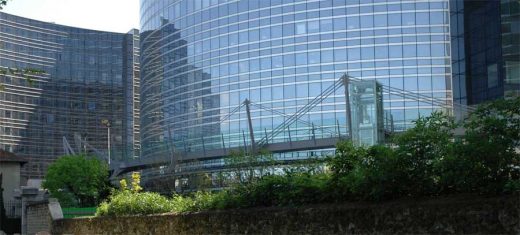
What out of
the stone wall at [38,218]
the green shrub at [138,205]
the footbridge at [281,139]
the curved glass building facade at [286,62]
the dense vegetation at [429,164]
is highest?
the curved glass building facade at [286,62]

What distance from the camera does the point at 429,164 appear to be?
1052 cm

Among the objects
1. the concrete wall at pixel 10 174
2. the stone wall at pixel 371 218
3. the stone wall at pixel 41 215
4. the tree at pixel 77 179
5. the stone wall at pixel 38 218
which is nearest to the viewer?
the stone wall at pixel 371 218

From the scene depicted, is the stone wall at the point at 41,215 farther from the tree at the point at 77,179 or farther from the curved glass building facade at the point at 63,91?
the curved glass building facade at the point at 63,91

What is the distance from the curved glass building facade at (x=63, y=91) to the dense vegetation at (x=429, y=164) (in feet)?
350

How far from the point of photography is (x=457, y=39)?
76938 millimetres

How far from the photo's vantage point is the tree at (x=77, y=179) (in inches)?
2522

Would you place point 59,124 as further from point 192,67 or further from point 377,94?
point 377,94

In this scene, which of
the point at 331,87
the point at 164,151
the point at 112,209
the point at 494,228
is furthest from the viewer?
the point at 164,151

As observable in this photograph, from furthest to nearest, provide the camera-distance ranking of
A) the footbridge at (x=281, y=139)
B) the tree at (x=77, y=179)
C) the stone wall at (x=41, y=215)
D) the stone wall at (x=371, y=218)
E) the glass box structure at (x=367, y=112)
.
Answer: the footbridge at (x=281, y=139) → the tree at (x=77, y=179) → the glass box structure at (x=367, y=112) → the stone wall at (x=41, y=215) → the stone wall at (x=371, y=218)

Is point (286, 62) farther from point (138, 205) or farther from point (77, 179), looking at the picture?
point (138, 205)

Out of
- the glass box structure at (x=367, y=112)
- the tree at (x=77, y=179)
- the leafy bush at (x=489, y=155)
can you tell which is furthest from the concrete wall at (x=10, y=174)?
the leafy bush at (x=489, y=155)

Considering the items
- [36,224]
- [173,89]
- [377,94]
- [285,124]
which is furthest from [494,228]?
[173,89]

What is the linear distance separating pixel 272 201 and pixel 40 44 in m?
122

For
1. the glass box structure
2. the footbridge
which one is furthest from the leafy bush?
the footbridge
